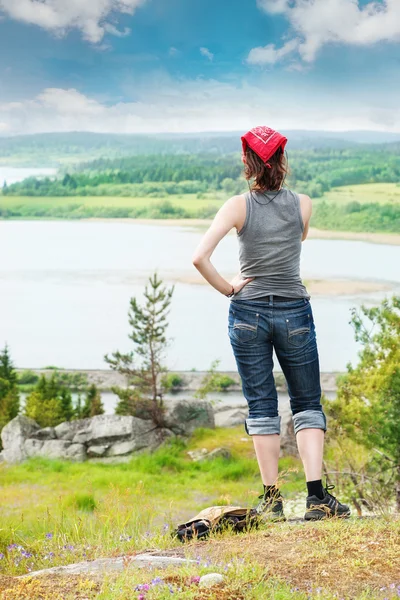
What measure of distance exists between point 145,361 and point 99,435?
0.98m

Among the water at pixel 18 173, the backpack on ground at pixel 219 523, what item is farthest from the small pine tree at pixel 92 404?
the backpack on ground at pixel 219 523

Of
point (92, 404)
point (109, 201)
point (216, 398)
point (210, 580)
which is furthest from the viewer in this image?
point (109, 201)

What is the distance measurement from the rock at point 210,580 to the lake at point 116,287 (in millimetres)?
9215

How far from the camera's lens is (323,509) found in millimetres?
2191

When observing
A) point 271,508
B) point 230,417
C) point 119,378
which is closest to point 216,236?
point 271,508

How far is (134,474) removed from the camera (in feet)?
28.4

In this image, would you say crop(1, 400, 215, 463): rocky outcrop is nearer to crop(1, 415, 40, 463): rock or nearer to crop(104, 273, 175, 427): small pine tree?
crop(1, 415, 40, 463): rock

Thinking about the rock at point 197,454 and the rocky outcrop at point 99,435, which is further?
the rocky outcrop at point 99,435

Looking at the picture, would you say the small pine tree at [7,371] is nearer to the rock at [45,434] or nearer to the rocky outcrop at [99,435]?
the rocky outcrop at [99,435]

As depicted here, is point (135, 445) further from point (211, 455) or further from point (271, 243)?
point (271, 243)

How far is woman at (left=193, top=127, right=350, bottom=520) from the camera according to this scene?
2.09 metres

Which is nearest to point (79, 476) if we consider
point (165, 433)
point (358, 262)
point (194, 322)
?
point (165, 433)

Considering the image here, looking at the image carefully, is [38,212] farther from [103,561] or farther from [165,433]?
[103,561]

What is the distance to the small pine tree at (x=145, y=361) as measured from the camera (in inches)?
378
